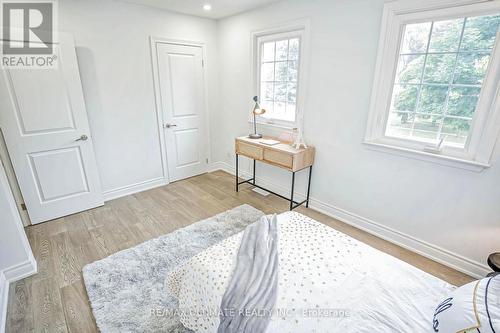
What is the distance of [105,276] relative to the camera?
78.3 inches

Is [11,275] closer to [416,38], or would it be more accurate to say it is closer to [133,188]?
[133,188]

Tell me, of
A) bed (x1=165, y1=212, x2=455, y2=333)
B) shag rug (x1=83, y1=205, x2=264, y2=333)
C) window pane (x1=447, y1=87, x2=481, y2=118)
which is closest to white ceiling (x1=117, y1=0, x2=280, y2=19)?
window pane (x1=447, y1=87, x2=481, y2=118)

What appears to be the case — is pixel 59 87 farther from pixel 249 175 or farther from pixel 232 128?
pixel 249 175

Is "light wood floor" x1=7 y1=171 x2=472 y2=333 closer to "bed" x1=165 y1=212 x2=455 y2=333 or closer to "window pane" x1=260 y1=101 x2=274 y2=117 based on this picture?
"bed" x1=165 y1=212 x2=455 y2=333

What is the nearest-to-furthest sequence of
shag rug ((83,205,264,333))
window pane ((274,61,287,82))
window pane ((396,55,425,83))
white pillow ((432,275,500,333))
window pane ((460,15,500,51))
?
white pillow ((432,275,500,333)), shag rug ((83,205,264,333)), window pane ((460,15,500,51)), window pane ((396,55,425,83)), window pane ((274,61,287,82))

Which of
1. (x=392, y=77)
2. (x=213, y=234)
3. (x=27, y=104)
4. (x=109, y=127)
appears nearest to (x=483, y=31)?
(x=392, y=77)

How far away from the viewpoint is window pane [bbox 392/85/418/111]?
2167 millimetres

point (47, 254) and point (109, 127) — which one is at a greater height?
point (109, 127)

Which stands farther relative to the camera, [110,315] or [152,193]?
[152,193]

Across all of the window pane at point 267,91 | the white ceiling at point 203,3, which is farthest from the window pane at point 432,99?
the white ceiling at point 203,3

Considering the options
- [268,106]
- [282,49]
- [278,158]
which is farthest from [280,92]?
[278,158]

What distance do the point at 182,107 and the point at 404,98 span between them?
2.92m

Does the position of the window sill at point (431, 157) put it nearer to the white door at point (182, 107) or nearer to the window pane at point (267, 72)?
the window pane at point (267, 72)

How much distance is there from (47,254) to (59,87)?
5.61 ft
